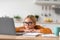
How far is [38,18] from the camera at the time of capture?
563 cm

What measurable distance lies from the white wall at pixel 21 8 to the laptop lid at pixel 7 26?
396cm

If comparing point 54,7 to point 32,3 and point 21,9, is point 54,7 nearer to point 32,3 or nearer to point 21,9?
point 32,3

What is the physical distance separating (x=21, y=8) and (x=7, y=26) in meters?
4.04

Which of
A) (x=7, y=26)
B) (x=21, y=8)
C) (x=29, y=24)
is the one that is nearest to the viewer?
(x=7, y=26)

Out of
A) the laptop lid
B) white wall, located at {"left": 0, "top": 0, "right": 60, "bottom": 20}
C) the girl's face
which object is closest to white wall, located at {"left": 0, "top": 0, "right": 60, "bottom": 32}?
white wall, located at {"left": 0, "top": 0, "right": 60, "bottom": 20}

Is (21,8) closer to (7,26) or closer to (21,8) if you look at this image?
(21,8)

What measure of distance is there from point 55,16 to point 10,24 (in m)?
4.14

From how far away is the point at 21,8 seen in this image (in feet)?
18.5

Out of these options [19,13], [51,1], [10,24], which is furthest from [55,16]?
[10,24]

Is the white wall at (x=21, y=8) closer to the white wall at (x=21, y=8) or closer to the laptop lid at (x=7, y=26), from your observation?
the white wall at (x=21, y=8)

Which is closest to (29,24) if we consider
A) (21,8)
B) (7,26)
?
(7,26)

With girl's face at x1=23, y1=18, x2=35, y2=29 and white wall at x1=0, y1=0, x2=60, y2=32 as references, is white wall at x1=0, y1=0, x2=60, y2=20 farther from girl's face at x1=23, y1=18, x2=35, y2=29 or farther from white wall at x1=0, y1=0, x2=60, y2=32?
girl's face at x1=23, y1=18, x2=35, y2=29

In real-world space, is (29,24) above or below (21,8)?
below

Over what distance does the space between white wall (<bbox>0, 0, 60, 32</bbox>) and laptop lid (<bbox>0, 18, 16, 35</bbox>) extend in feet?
13.0
